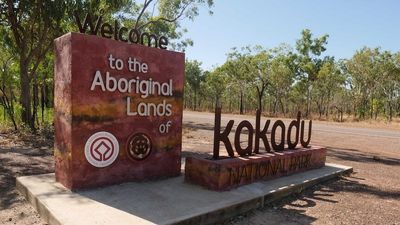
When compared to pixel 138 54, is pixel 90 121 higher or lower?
lower

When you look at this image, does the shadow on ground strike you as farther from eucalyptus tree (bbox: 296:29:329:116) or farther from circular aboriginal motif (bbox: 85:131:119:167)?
eucalyptus tree (bbox: 296:29:329:116)

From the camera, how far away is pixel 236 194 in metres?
5.19

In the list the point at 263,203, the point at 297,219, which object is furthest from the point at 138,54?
the point at 297,219

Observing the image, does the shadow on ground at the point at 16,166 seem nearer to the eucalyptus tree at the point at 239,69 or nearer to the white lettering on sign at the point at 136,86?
the white lettering on sign at the point at 136,86

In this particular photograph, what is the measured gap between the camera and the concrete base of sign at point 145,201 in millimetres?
4066

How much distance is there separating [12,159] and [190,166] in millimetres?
4490

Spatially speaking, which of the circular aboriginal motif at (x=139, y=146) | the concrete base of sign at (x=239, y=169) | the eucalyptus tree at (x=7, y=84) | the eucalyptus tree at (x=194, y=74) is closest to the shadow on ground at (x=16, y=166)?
the circular aboriginal motif at (x=139, y=146)

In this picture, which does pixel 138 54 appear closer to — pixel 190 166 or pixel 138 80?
pixel 138 80

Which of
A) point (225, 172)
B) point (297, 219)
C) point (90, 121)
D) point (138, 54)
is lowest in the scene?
point (297, 219)

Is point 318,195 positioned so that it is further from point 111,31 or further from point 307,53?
point 307,53

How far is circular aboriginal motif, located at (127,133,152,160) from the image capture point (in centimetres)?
548

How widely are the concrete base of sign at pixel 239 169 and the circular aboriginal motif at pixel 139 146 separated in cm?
66

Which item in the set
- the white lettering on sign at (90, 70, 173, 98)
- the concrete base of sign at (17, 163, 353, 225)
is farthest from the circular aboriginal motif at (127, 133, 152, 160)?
the white lettering on sign at (90, 70, 173, 98)

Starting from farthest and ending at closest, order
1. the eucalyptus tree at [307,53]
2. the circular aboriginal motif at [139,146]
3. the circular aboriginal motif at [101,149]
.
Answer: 1. the eucalyptus tree at [307,53]
2. the circular aboriginal motif at [139,146]
3. the circular aboriginal motif at [101,149]
